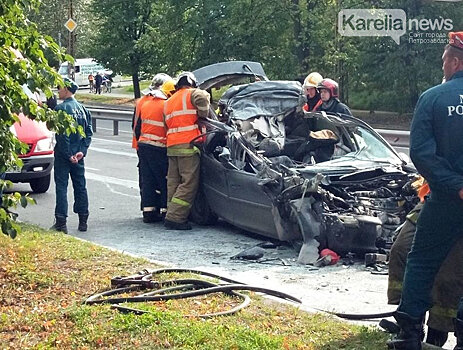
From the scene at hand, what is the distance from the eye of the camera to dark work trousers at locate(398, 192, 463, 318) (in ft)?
15.9

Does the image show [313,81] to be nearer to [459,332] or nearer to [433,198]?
[433,198]

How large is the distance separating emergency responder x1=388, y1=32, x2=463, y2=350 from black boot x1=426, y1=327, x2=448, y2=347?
0.97 ft

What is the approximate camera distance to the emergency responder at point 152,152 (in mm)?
10250

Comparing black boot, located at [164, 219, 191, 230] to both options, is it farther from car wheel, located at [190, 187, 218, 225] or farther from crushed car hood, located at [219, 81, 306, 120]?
crushed car hood, located at [219, 81, 306, 120]

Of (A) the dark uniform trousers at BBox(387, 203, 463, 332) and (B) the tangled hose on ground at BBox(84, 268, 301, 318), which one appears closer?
(A) the dark uniform trousers at BBox(387, 203, 463, 332)

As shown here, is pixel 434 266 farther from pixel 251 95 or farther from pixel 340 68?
pixel 340 68

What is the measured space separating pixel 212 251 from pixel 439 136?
4.29m

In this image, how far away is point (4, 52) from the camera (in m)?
5.59

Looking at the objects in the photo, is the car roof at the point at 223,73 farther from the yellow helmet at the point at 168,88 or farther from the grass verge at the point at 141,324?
the grass verge at the point at 141,324

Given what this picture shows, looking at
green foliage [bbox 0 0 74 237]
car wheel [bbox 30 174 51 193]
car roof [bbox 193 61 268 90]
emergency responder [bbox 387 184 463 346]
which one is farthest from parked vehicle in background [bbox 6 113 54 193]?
emergency responder [bbox 387 184 463 346]

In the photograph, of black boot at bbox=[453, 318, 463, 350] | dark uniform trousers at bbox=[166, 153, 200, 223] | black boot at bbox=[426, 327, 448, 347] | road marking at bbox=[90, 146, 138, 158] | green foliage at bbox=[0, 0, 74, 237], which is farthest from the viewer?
road marking at bbox=[90, 146, 138, 158]

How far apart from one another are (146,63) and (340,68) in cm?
1443

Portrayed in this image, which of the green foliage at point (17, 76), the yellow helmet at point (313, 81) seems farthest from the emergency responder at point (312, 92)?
the green foliage at point (17, 76)

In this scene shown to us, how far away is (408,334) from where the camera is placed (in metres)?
4.88
